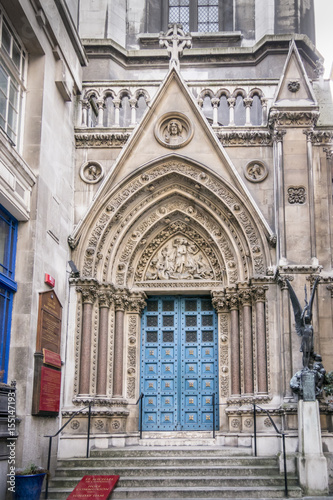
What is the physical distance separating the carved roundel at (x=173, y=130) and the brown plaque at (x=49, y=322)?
457cm

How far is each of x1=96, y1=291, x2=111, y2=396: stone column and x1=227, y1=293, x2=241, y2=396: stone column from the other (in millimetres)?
2724

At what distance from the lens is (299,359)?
13.2m

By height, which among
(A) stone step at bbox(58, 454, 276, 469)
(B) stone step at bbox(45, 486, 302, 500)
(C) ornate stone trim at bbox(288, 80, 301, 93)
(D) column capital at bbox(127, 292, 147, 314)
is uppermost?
(C) ornate stone trim at bbox(288, 80, 301, 93)

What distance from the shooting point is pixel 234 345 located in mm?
14664

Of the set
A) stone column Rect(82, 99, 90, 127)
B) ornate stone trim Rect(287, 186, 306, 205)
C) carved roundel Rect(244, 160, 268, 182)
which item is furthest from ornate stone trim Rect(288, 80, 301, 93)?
stone column Rect(82, 99, 90, 127)

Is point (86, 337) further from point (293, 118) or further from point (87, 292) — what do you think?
point (293, 118)

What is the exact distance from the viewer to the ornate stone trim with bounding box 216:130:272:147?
49.7 ft

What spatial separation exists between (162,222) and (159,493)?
647cm

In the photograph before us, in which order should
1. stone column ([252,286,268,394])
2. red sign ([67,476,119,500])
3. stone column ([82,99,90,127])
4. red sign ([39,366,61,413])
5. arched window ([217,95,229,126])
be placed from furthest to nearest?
arched window ([217,95,229,126]), stone column ([82,99,90,127]), stone column ([252,286,268,394]), red sign ([39,366,61,413]), red sign ([67,476,119,500])

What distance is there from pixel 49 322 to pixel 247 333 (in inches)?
169

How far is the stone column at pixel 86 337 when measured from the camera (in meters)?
14.1

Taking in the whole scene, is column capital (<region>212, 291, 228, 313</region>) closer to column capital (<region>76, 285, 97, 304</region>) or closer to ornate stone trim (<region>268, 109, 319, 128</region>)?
column capital (<region>76, 285, 97, 304</region>)

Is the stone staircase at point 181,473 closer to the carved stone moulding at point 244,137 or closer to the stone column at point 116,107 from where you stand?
the carved stone moulding at point 244,137

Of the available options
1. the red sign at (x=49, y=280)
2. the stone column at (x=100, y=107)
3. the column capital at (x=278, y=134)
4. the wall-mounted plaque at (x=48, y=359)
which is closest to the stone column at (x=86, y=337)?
the wall-mounted plaque at (x=48, y=359)
